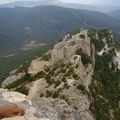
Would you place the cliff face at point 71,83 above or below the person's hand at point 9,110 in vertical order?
below

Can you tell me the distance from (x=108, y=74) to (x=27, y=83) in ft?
141

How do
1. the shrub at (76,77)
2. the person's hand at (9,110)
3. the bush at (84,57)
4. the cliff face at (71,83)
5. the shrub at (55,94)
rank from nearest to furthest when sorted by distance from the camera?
the person's hand at (9,110) < the cliff face at (71,83) < the shrub at (55,94) < the shrub at (76,77) < the bush at (84,57)

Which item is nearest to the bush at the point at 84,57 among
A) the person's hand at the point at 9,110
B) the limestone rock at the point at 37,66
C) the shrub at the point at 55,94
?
the limestone rock at the point at 37,66

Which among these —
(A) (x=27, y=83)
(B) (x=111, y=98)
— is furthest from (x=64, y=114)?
(B) (x=111, y=98)

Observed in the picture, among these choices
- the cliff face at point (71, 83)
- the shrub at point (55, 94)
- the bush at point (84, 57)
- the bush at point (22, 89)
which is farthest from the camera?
the bush at point (84, 57)

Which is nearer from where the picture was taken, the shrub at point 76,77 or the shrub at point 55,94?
the shrub at point 55,94

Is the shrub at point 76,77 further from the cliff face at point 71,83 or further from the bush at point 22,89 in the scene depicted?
the bush at point 22,89

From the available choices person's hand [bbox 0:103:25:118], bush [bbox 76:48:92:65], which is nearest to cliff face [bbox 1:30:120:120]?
bush [bbox 76:48:92:65]

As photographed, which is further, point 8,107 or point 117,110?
point 117,110

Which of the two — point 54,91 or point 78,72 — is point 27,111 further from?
point 78,72

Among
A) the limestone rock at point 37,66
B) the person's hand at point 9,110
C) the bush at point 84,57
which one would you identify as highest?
the person's hand at point 9,110

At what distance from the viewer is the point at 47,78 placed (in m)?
65.6

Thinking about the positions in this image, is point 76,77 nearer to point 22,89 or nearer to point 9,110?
point 22,89

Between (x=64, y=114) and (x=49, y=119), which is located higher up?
(x=49, y=119)
